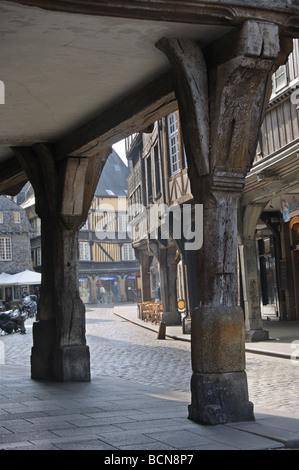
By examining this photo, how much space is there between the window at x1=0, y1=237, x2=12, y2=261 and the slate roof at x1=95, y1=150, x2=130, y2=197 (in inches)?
429

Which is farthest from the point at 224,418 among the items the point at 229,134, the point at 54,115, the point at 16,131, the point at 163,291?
the point at 163,291

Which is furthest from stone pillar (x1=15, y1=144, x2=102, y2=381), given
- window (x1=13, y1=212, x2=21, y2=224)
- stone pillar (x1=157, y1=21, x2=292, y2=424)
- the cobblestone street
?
window (x1=13, y1=212, x2=21, y2=224)

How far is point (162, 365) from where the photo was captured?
11086 mm

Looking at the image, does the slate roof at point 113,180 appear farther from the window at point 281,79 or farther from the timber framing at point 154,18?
the timber framing at point 154,18

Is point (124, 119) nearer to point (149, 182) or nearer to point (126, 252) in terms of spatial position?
point (149, 182)

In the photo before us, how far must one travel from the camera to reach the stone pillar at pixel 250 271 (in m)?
14.4

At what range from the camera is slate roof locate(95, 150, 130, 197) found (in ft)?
183

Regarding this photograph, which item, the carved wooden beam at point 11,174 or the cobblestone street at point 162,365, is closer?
the cobblestone street at point 162,365

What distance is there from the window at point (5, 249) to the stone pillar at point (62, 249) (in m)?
36.9

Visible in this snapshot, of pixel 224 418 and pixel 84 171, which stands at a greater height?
pixel 84 171

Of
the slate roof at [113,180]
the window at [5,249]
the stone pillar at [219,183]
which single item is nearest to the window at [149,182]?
the stone pillar at [219,183]
